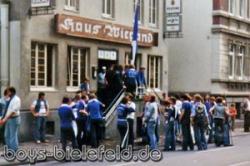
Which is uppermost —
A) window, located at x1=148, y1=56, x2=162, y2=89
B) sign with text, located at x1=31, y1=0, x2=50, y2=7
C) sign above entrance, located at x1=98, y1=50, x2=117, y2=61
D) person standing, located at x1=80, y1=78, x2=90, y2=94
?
sign with text, located at x1=31, y1=0, x2=50, y2=7

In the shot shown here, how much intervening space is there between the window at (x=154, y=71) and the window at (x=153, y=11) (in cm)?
179

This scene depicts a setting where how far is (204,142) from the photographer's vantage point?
20.7 meters

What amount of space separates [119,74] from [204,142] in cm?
506

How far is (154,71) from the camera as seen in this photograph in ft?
102

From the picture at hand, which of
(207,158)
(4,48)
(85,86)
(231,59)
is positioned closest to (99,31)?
(85,86)

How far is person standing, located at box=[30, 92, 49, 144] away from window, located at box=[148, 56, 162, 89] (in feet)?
32.4

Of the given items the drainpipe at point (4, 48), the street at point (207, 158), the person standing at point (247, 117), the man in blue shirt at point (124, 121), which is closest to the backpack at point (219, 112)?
the street at point (207, 158)

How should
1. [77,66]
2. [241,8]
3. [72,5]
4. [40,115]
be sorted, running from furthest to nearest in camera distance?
[241,8] → [77,66] → [72,5] → [40,115]

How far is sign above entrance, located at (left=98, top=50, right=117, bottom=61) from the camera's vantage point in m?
26.5

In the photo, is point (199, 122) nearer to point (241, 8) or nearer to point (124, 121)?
point (124, 121)

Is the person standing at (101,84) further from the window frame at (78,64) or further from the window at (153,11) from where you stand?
the window at (153,11)

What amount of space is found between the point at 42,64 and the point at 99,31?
3.56 m

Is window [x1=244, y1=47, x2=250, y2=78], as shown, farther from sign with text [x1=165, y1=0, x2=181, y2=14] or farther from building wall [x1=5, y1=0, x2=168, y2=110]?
building wall [x1=5, y1=0, x2=168, y2=110]

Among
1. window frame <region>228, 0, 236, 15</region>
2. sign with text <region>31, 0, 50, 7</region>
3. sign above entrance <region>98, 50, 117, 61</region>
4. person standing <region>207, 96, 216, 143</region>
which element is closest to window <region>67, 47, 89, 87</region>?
sign above entrance <region>98, 50, 117, 61</region>
